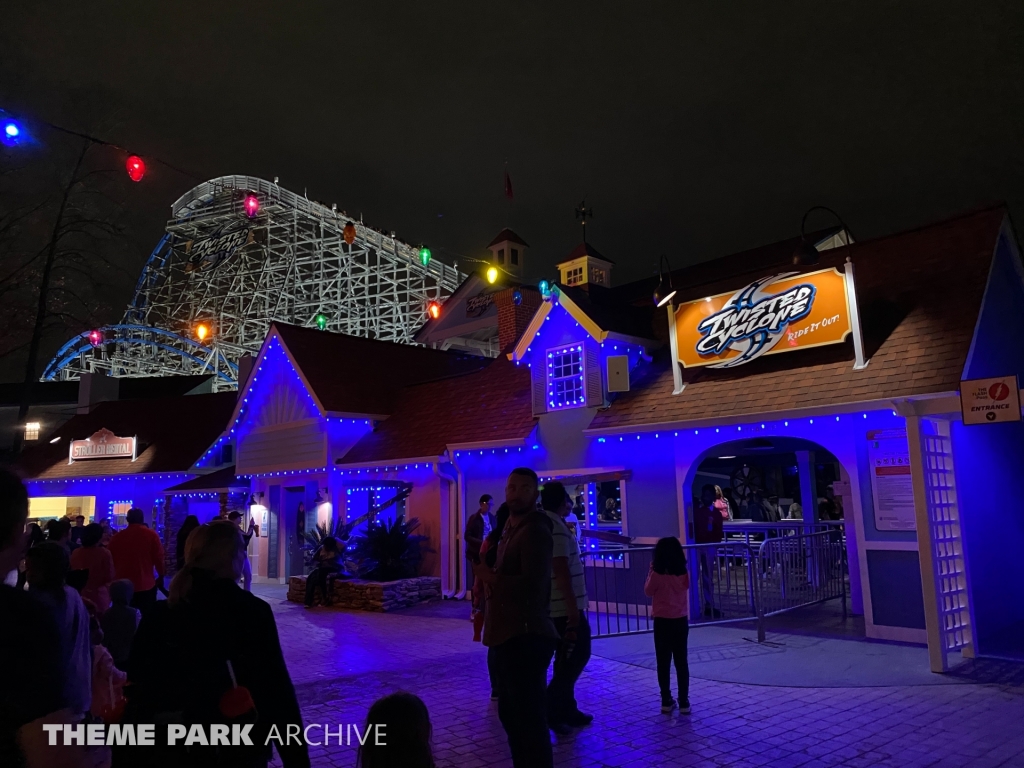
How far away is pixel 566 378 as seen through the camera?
1319cm

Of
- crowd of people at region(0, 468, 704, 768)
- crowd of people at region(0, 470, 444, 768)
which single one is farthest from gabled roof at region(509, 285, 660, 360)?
crowd of people at region(0, 470, 444, 768)

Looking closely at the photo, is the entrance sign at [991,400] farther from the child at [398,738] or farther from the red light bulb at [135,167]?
the red light bulb at [135,167]

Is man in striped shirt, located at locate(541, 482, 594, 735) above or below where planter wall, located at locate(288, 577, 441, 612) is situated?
above

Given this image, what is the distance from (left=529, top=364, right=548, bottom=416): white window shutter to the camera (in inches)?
533

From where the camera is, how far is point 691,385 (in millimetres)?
11297

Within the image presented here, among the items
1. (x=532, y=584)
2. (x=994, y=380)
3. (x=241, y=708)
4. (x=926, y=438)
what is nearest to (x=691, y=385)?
(x=926, y=438)

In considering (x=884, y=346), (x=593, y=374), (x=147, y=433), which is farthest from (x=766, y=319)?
(x=147, y=433)

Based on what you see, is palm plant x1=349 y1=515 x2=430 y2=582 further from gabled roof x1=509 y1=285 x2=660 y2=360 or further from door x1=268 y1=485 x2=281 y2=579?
door x1=268 y1=485 x2=281 y2=579

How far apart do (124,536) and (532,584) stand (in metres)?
6.39

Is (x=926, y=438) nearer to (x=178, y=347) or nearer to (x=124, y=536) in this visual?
(x=124, y=536)

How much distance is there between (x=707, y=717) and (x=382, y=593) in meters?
8.24

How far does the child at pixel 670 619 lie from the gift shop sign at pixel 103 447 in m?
22.4

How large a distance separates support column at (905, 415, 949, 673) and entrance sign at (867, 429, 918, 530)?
1.16m

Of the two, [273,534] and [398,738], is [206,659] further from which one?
[273,534]
